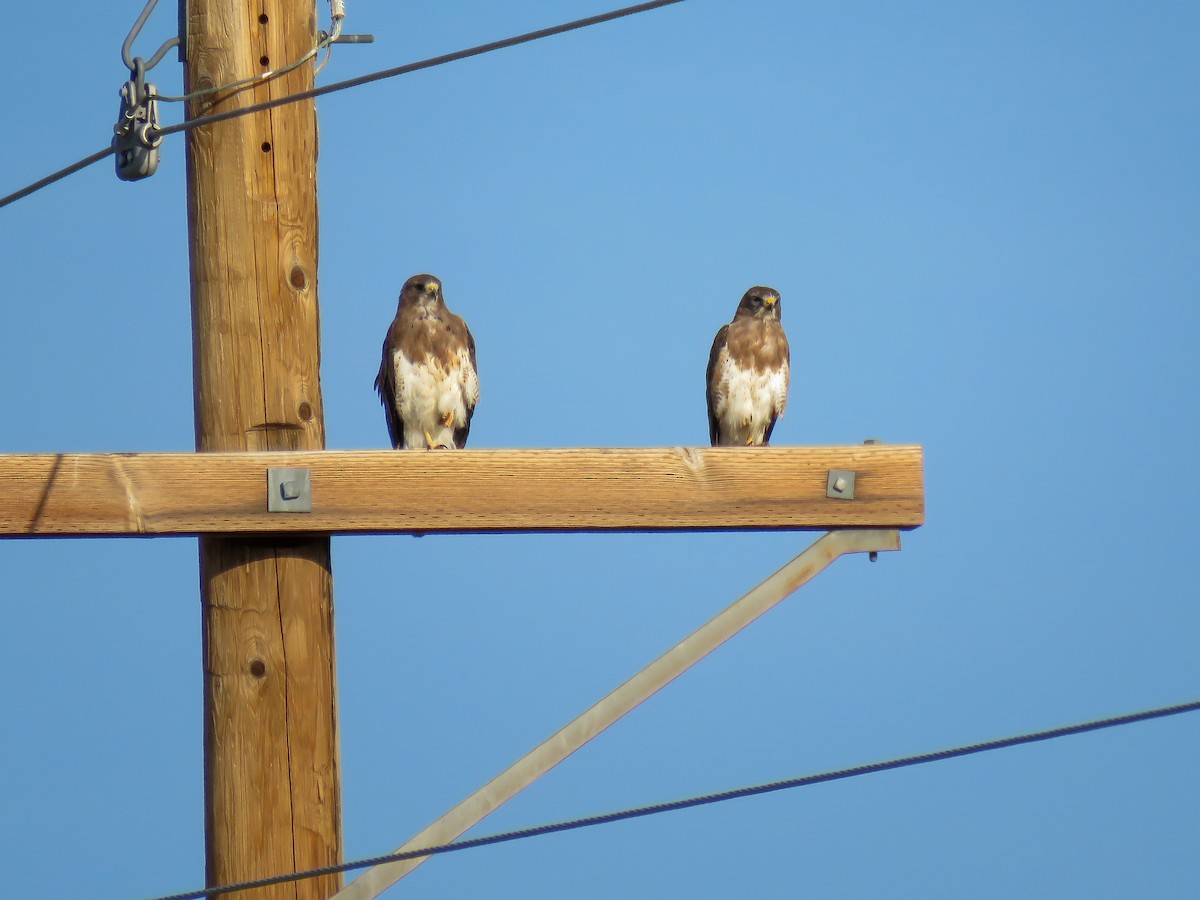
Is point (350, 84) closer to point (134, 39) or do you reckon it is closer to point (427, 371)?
point (134, 39)

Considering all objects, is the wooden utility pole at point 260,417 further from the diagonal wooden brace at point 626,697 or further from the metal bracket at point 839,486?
the metal bracket at point 839,486

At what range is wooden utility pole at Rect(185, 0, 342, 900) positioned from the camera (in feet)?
15.0

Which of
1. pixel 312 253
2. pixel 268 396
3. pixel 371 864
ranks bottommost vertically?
pixel 371 864

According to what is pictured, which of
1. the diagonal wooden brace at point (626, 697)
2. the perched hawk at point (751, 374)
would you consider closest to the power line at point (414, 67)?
the diagonal wooden brace at point (626, 697)

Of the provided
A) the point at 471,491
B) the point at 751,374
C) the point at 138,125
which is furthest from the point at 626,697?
the point at 751,374

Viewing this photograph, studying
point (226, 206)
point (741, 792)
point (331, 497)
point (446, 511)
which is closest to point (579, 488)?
point (446, 511)

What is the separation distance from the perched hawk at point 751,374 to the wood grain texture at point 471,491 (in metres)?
4.85

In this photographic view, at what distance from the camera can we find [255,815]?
4562mm

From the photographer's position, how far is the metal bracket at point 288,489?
453cm

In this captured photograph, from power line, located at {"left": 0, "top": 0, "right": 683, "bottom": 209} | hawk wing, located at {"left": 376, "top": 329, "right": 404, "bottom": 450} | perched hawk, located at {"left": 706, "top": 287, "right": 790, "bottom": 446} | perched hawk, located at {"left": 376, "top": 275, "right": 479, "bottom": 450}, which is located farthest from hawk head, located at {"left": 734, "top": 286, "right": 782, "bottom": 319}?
power line, located at {"left": 0, "top": 0, "right": 683, "bottom": 209}

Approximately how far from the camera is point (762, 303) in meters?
9.70

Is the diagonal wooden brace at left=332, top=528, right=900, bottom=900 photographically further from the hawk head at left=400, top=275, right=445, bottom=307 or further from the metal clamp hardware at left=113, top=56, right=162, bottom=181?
the hawk head at left=400, top=275, right=445, bottom=307

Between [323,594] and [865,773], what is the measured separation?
5.04 ft

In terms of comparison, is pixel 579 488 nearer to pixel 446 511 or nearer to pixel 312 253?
pixel 446 511
